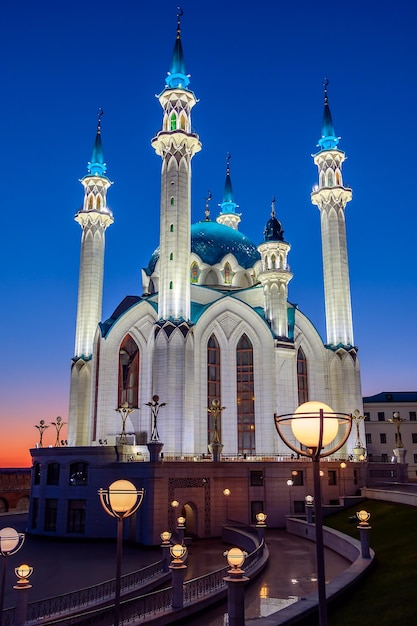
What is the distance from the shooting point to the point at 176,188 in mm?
46875

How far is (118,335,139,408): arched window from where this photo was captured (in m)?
46.0

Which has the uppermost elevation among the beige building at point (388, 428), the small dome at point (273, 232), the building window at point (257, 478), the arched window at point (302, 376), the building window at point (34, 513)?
the small dome at point (273, 232)

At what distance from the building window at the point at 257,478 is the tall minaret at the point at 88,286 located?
54.2 ft

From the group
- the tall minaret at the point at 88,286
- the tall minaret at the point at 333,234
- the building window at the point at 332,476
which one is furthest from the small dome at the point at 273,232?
the building window at the point at 332,476

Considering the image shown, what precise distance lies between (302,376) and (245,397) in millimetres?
5964

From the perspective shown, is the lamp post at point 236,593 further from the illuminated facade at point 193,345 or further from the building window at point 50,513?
the illuminated facade at point 193,345

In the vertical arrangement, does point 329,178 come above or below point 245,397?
above

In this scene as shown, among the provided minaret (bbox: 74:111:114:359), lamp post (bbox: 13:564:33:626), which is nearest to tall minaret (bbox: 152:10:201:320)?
minaret (bbox: 74:111:114:359)

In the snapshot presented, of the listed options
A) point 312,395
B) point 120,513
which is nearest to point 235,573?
point 120,513

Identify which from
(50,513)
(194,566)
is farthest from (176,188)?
(194,566)

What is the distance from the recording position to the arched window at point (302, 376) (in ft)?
158

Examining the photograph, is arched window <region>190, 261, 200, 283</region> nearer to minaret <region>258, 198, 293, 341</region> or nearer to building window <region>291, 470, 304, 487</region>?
minaret <region>258, 198, 293, 341</region>

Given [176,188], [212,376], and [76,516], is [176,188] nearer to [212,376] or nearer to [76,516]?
[212,376]

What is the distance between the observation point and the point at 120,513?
11.5m
